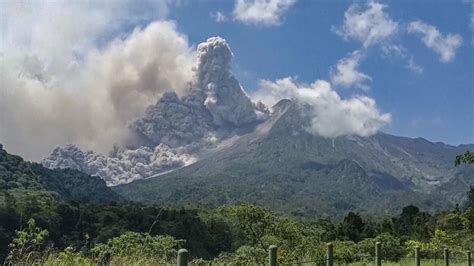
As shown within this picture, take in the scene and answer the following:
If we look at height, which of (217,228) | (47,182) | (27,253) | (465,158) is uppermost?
(47,182)

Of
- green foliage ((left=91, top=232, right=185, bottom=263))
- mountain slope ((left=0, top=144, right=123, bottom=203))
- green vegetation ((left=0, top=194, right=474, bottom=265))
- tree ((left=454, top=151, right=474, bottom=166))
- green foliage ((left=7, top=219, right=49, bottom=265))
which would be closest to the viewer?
green foliage ((left=7, top=219, right=49, bottom=265))

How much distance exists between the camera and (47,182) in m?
132

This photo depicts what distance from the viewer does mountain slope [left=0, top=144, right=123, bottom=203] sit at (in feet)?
318

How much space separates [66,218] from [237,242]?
18.2 metres

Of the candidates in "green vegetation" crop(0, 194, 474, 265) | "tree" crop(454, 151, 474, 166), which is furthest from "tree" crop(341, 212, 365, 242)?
"tree" crop(454, 151, 474, 166)

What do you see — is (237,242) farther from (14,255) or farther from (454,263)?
(14,255)

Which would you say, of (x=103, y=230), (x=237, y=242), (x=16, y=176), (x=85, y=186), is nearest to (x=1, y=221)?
(x=103, y=230)

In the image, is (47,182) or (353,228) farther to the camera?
(47,182)

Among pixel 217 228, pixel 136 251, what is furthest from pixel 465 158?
pixel 217 228

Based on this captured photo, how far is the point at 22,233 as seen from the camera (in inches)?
328

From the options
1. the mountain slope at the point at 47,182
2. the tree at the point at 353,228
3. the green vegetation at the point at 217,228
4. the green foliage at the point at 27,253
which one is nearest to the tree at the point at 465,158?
the green foliage at the point at 27,253

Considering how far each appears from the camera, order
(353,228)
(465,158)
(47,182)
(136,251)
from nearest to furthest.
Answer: (136,251) → (465,158) → (353,228) → (47,182)

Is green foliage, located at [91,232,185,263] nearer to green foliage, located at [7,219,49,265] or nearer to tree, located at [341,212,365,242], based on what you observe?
green foliage, located at [7,219,49,265]

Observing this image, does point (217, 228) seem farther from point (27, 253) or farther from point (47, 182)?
point (47, 182)
